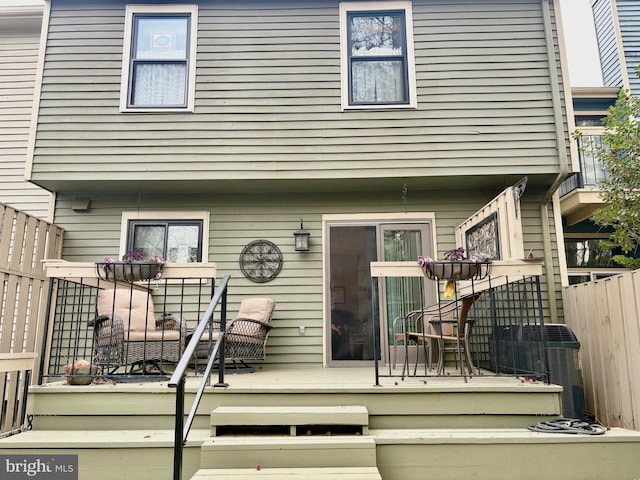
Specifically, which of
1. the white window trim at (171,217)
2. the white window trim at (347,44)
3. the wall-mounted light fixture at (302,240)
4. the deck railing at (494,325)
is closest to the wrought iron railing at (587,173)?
the deck railing at (494,325)

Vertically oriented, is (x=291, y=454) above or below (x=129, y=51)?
below

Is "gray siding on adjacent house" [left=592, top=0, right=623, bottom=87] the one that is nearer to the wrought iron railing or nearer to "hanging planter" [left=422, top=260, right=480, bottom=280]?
the wrought iron railing

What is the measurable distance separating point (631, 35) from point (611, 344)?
8557 mm

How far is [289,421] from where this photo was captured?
11.0 feet

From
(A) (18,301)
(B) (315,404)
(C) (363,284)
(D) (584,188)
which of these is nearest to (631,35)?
(D) (584,188)

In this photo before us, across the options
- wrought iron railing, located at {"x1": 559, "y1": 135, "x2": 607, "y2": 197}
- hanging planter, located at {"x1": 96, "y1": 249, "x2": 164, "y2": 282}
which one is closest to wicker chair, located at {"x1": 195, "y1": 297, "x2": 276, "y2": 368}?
hanging planter, located at {"x1": 96, "y1": 249, "x2": 164, "y2": 282}

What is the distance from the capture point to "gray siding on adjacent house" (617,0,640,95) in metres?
9.95

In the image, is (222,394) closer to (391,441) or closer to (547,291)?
(391,441)

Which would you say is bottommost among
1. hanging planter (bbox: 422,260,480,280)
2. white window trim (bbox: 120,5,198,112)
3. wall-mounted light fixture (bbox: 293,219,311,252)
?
hanging planter (bbox: 422,260,480,280)

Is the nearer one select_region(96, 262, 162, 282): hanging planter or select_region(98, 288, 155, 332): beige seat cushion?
select_region(96, 262, 162, 282): hanging planter

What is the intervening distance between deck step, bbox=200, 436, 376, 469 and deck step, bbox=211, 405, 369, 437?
0.25m

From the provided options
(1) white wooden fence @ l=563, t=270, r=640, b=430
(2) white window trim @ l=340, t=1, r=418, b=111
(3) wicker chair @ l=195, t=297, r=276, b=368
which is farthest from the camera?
(2) white window trim @ l=340, t=1, r=418, b=111

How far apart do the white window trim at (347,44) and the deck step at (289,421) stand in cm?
383

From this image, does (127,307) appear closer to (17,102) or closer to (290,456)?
(290,456)
